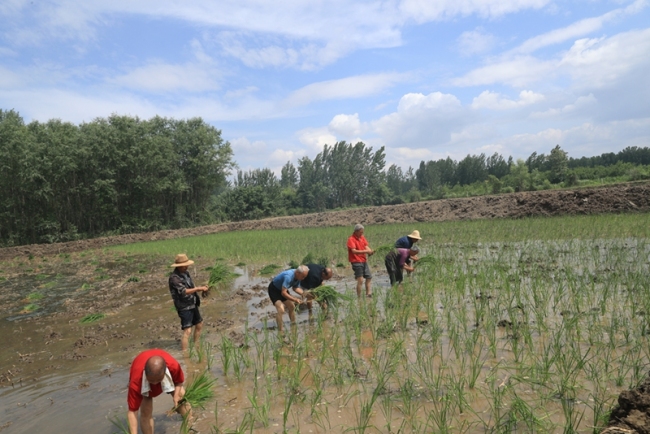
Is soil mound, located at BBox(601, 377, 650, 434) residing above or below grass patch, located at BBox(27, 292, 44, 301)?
above

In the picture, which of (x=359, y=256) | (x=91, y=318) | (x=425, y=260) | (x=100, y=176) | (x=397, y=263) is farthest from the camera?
(x=100, y=176)

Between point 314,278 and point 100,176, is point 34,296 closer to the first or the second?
point 314,278

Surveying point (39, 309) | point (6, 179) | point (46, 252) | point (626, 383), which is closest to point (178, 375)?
point (626, 383)

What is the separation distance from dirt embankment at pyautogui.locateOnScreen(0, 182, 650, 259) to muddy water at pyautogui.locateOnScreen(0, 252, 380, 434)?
1168cm

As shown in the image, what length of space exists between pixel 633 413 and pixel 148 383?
315 cm

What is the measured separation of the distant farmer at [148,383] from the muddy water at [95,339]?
1.43 feet

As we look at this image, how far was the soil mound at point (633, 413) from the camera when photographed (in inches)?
95.1

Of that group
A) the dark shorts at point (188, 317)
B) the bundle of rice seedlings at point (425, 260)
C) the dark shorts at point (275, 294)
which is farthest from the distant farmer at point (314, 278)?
the bundle of rice seedlings at point (425, 260)

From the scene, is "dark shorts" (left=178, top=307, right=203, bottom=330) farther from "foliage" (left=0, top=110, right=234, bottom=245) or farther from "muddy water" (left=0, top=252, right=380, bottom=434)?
"foliage" (left=0, top=110, right=234, bottom=245)

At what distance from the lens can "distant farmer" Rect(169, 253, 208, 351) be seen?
5082 mm

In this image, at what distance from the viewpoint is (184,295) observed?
507cm

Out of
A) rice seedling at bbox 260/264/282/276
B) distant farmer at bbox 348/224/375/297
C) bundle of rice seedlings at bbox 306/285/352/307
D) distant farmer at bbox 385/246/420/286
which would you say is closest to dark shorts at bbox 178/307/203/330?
bundle of rice seedlings at bbox 306/285/352/307

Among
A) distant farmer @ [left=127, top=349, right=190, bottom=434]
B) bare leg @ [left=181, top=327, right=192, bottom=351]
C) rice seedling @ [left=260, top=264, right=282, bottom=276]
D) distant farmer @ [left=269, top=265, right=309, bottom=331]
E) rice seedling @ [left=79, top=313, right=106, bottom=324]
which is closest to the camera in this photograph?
distant farmer @ [left=127, top=349, right=190, bottom=434]

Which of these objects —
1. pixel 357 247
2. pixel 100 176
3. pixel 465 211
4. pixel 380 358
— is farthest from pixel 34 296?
pixel 100 176
